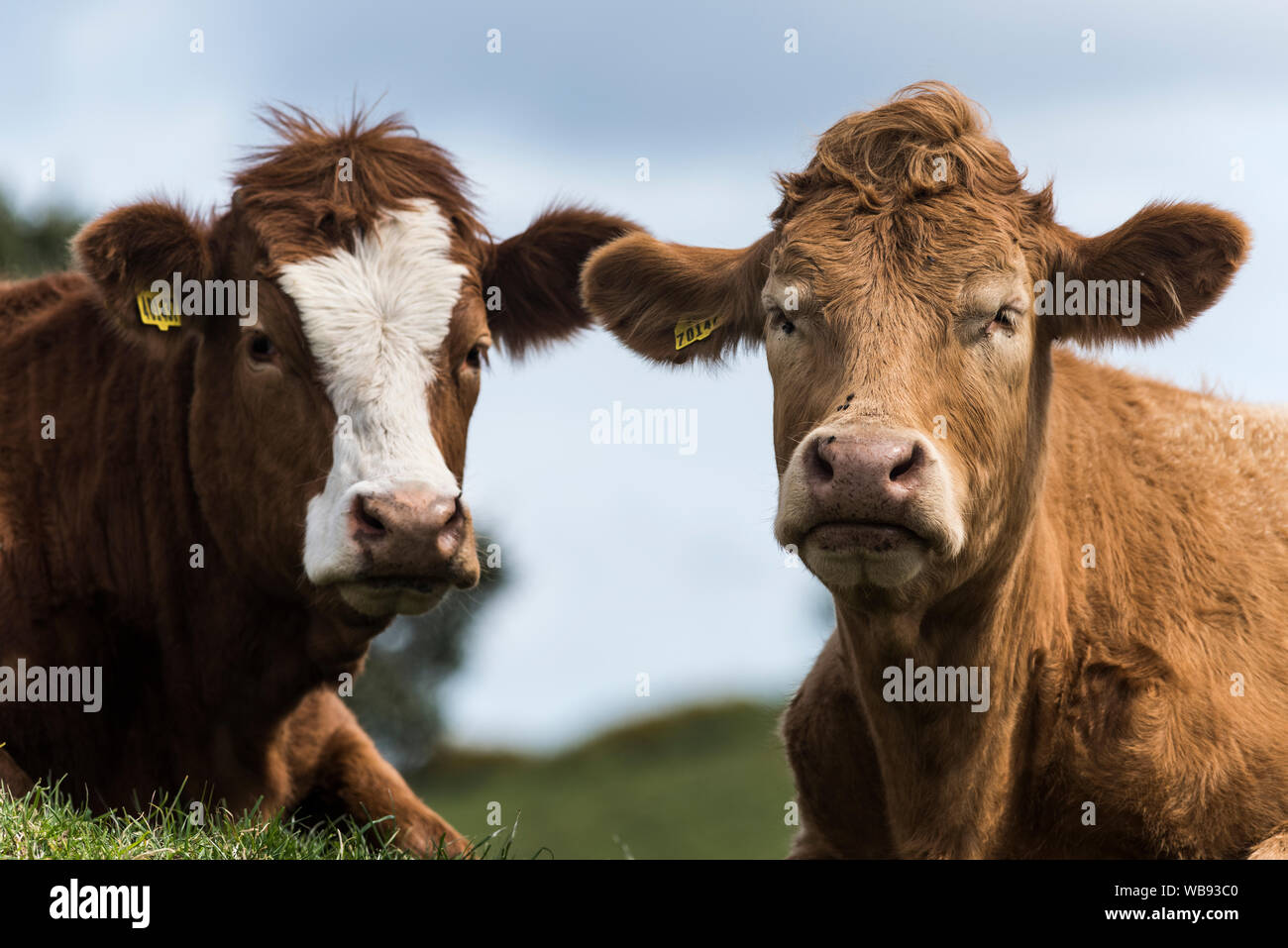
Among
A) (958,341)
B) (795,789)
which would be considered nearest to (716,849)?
(795,789)

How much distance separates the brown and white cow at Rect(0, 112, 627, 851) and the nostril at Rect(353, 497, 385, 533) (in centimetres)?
11

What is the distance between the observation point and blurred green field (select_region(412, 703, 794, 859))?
36.2 meters

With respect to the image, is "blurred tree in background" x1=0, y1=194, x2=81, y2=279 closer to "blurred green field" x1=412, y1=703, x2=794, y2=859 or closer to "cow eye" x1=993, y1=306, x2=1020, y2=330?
"blurred green field" x1=412, y1=703, x2=794, y2=859

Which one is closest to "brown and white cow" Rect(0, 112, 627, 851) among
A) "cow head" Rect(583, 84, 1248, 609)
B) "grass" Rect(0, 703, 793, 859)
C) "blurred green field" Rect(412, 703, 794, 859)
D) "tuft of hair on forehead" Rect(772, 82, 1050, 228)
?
"grass" Rect(0, 703, 793, 859)

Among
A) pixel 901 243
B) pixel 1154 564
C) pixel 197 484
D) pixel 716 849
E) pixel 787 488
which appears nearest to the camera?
pixel 787 488

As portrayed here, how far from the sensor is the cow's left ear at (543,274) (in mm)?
8352

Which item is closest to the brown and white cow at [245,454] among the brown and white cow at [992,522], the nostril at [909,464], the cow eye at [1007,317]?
the brown and white cow at [992,522]

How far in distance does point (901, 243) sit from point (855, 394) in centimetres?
83

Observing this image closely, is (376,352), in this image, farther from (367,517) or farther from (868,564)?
(868,564)

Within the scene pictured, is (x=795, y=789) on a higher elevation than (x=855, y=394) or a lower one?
lower

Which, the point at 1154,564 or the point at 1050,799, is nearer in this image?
the point at 1050,799

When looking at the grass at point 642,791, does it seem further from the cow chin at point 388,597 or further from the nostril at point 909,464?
the nostril at point 909,464
